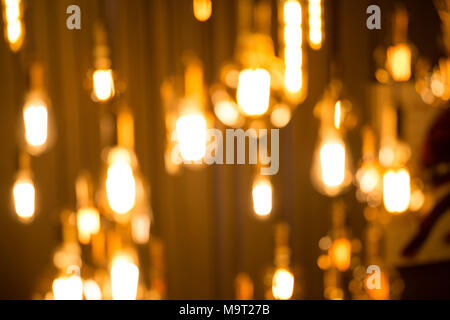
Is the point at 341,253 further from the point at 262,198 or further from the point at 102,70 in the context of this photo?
the point at 102,70

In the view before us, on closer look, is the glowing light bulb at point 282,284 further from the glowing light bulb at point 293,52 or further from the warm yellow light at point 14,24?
the warm yellow light at point 14,24

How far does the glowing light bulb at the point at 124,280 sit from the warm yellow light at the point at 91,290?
156mm

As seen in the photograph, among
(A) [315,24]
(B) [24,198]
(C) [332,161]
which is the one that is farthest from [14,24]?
(C) [332,161]

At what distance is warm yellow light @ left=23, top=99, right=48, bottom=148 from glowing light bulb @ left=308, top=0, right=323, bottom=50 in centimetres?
149

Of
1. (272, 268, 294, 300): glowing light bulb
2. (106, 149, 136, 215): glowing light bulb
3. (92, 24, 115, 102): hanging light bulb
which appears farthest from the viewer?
(272, 268, 294, 300): glowing light bulb

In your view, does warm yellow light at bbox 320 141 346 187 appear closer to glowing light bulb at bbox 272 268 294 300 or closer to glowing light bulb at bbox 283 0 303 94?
glowing light bulb at bbox 283 0 303 94

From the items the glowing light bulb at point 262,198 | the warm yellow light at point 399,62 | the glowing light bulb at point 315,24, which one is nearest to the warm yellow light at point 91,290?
the glowing light bulb at point 262,198

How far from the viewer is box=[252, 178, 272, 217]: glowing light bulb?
2.59 m

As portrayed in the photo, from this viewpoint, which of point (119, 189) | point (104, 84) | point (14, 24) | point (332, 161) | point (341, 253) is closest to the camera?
point (119, 189)

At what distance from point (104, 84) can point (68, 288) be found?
1.01 metres

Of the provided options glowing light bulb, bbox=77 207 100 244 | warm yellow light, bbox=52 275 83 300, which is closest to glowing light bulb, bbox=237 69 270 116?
glowing light bulb, bbox=77 207 100 244

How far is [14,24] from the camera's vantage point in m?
2.35
